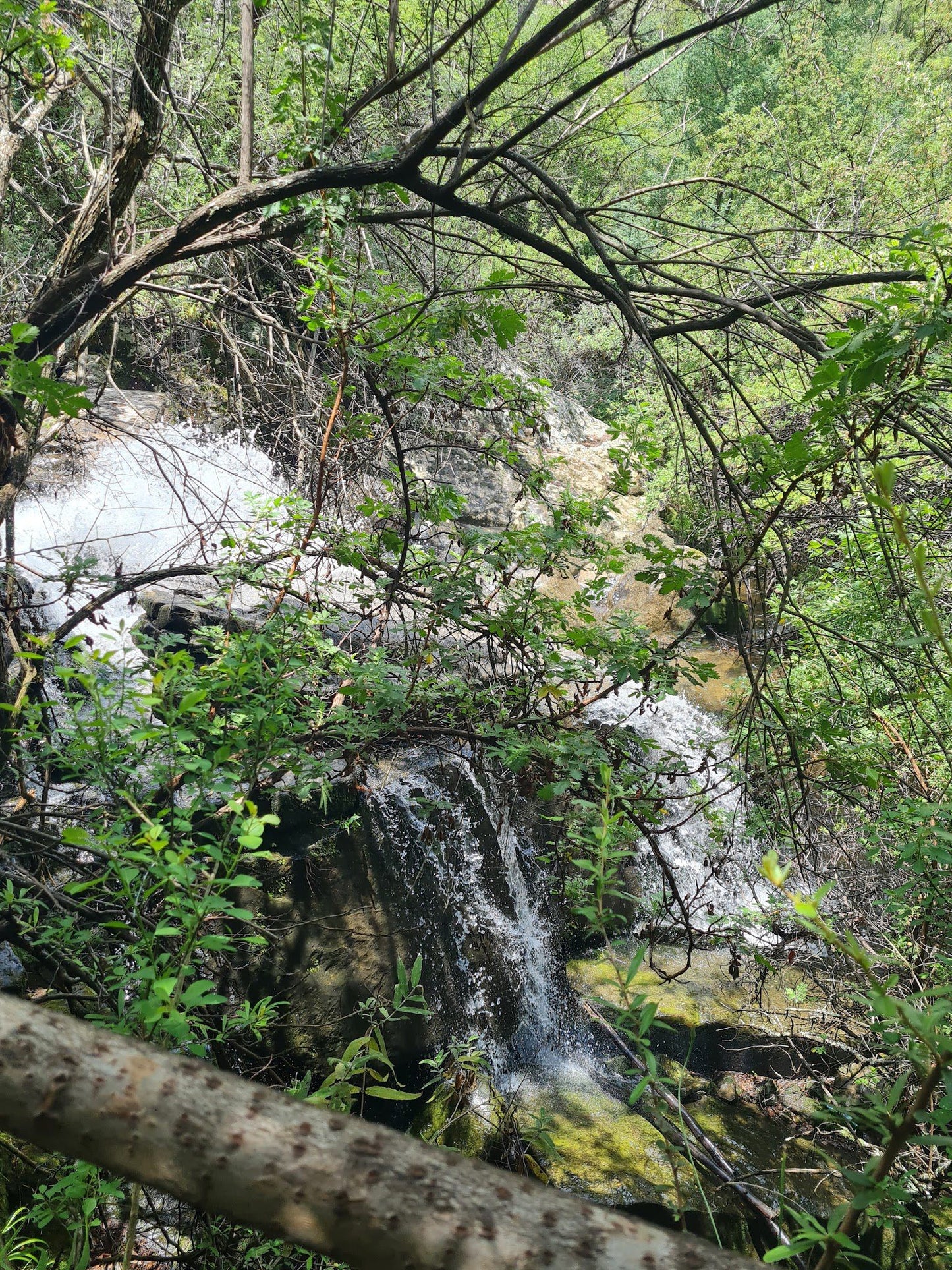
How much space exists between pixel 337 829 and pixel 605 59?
38.6 ft

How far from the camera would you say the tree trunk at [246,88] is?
2947mm

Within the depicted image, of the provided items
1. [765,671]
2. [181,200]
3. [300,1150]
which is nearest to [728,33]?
[765,671]

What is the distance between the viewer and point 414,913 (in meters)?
5.18

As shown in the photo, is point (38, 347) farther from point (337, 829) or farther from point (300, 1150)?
point (300, 1150)

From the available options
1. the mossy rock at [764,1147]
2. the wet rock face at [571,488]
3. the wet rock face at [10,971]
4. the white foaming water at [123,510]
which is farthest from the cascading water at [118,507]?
the mossy rock at [764,1147]

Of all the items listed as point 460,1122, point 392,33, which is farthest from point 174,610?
point 392,33

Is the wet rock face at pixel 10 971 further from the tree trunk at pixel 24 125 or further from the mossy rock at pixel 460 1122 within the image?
the tree trunk at pixel 24 125

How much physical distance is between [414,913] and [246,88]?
4.55 metres

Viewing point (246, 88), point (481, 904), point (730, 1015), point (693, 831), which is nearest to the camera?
point (246, 88)

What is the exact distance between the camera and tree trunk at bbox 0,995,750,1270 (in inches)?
29.9

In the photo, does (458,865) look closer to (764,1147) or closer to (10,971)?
(764,1147)

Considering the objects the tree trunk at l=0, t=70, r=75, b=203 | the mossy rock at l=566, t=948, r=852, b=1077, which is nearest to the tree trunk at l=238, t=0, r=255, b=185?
the tree trunk at l=0, t=70, r=75, b=203

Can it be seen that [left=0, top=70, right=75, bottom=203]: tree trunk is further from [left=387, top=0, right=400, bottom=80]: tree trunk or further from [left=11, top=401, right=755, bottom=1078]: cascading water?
[left=387, top=0, right=400, bottom=80]: tree trunk

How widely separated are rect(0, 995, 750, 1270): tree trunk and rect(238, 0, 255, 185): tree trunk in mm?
3221
